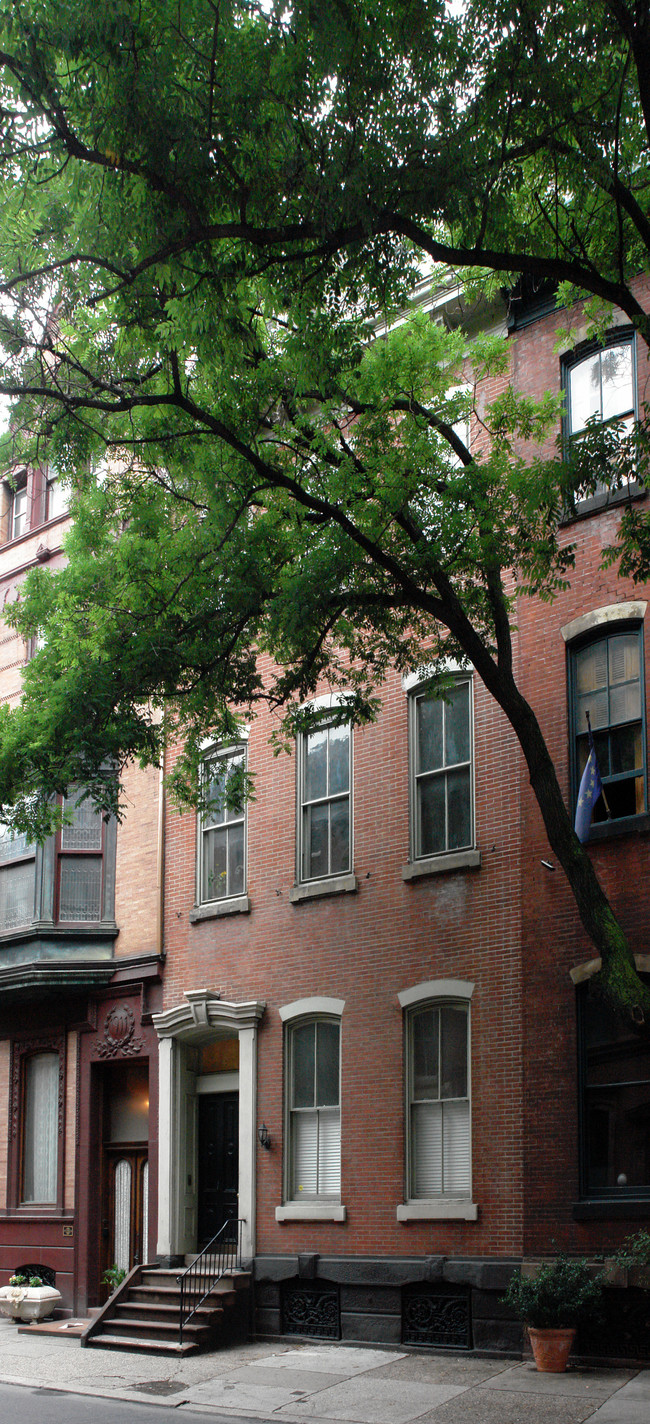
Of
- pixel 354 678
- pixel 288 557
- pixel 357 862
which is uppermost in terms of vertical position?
pixel 288 557

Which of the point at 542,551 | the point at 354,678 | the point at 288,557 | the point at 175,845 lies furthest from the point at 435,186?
the point at 175,845

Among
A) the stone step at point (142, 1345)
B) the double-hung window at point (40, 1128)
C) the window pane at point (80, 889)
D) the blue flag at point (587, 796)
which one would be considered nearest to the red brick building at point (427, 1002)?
the blue flag at point (587, 796)

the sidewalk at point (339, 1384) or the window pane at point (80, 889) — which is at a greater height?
the window pane at point (80, 889)

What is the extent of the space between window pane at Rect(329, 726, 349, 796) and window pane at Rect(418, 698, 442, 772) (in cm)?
130

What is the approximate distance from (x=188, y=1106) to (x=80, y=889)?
153 inches

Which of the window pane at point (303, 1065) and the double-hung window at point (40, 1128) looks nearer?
the window pane at point (303, 1065)

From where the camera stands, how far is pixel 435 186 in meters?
8.89

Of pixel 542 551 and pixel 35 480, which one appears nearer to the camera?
pixel 542 551

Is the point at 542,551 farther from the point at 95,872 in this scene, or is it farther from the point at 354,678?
the point at 95,872

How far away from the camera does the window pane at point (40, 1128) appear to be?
19984 millimetres

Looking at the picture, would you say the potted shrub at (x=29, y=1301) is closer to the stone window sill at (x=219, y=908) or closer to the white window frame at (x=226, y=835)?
the stone window sill at (x=219, y=908)

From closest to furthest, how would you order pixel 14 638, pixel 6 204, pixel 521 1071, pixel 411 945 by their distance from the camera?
pixel 6 204 → pixel 521 1071 → pixel 411 945 → pixel 14 638

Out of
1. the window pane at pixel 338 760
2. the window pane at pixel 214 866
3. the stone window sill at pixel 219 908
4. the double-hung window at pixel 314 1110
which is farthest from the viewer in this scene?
the window pane at pixel 214 866

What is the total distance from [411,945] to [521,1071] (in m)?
2.13
